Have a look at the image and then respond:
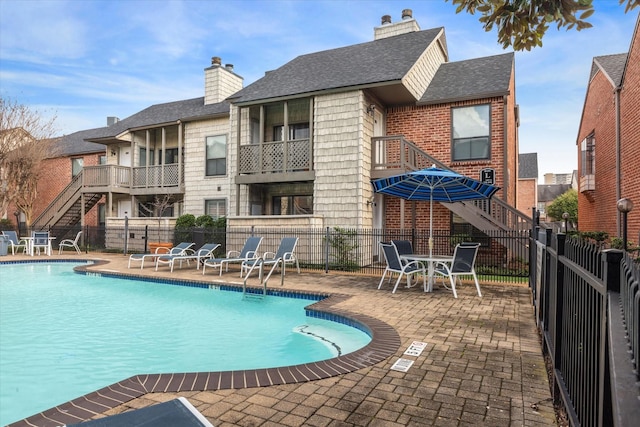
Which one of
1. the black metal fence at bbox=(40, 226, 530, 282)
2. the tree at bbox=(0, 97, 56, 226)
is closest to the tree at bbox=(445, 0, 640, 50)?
the black metal fence at bbox=(40, 226, 530, 282)

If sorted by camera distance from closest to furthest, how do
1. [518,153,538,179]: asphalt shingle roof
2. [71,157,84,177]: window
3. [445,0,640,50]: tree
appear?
[445,0,640,50]: tree
[71,157,84,177]: window
[518,153,538,179]: asphalt shingle roof

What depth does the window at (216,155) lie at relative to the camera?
17.8 metres

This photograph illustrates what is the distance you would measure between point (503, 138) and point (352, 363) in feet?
37.7

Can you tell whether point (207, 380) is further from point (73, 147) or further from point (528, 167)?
point (528, 167)

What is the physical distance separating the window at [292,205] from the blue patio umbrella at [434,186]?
702 centimetres

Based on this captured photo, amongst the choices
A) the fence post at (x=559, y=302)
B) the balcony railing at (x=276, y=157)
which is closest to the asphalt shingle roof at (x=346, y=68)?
the balcony railing at (x=276, y=157)

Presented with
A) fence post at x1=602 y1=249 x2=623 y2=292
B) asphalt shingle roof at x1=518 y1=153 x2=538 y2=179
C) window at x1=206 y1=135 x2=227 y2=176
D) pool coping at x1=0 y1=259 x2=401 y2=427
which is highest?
asphalt shingle roof at x1=518 y1=153 x2=538 y2=179

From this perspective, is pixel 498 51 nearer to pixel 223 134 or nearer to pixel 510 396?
pixel 223 134

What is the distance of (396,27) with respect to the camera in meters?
16.9

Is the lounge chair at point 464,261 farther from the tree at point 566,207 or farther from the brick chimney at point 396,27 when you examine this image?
the tree at point 566,207

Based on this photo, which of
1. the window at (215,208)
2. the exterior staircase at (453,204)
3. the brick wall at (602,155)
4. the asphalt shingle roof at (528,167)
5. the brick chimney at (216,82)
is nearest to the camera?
the exterior staircase at (453,204)

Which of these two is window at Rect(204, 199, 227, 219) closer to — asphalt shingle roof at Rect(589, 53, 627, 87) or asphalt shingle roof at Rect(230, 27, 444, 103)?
asphalt shingle roof at Rect(230, 27, 444, 103)

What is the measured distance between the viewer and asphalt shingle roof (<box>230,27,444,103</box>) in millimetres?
13305

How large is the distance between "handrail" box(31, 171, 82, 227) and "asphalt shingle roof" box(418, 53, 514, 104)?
1826 centimetres
